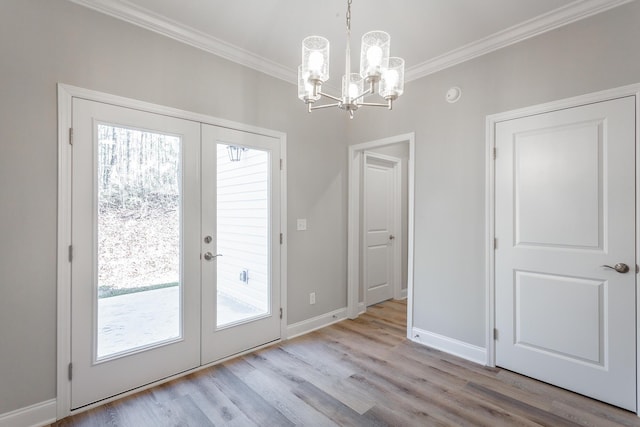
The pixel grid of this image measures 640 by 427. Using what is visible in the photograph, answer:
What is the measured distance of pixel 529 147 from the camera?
252cm

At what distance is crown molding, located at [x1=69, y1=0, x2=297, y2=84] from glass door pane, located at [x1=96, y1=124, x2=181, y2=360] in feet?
2.68

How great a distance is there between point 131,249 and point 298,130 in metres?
1.97

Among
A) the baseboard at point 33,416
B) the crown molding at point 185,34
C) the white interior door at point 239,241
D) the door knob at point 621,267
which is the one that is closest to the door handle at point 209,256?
the white interior door at point 239,241

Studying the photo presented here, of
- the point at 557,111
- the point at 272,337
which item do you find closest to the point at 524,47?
the point at 557,111

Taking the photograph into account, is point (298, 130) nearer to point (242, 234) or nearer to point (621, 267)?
point (242, 234)

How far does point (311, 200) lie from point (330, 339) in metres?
1.52

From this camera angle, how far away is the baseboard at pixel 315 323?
131 inches

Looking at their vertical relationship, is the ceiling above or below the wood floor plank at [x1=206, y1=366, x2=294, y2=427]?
above

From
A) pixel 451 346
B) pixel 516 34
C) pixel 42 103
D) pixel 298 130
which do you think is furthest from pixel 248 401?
pixel 516 34

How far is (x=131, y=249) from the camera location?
7.58ft

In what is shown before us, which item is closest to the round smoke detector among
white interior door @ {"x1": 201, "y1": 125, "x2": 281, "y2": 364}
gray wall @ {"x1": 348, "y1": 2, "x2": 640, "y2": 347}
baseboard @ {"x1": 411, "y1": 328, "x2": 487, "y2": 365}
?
gray wall @ {"x1": 348, "y1": 2, "x2": 640, "y2": 347}

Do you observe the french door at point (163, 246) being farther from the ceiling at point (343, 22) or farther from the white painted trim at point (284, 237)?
the ceiling at point (343, 22)

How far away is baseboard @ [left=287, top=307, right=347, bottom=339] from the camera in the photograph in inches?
131

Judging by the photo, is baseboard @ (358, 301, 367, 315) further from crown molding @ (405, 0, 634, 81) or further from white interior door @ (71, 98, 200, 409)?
crown molding @ (405, 0, 634, 81)
